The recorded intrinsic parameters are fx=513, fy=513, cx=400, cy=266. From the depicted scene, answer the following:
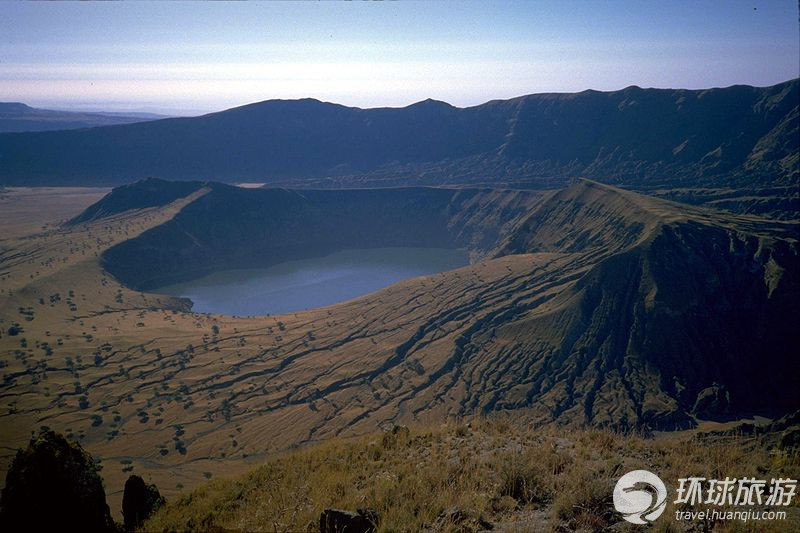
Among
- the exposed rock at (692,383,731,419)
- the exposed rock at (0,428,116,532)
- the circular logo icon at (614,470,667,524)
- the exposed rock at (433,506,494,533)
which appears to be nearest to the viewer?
the exposed rock at (433,506,494,533)

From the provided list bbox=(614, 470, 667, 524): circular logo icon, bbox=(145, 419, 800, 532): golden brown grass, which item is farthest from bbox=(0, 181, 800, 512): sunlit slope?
bbox=(614, 470, 667, 524): circular logo icon

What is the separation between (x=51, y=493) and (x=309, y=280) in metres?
63.9

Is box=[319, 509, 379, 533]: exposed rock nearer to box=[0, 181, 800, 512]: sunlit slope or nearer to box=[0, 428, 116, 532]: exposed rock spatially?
box=[0, 428, 116, 532]: exposed rock

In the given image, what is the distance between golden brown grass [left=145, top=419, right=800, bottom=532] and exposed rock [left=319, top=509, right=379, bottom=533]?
0.19 m

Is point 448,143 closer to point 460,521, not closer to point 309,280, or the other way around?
point 309,280

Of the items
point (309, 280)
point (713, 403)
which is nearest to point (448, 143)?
point (309, 280)

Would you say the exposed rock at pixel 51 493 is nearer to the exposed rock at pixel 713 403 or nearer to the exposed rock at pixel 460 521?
the exposed rock at pixel 460 521

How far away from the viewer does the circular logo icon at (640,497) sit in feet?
22.5

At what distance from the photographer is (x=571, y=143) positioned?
393ft

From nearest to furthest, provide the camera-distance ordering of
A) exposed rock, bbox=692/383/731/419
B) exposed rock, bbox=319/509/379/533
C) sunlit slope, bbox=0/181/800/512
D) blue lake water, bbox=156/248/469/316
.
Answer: exposed rock, bbox=319/509/379/533
sunlit slope, bbox=0/181/800/512
exposed rock, bbox=692/383/731/419
blue lake water, bbox=156/248/469/316

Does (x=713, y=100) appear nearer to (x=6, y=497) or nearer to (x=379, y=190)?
(x=379, y=190)

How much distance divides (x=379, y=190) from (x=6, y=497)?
90.8 metres

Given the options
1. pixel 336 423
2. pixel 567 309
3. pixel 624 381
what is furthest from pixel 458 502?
pixel 567 309

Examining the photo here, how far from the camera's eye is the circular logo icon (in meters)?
6.85
